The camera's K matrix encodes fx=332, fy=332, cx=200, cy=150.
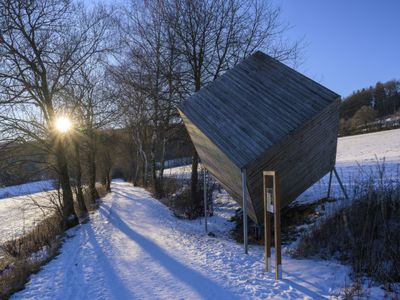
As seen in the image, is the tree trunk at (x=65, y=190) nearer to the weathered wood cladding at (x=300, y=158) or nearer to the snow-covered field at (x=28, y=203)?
the snow-covered field at (x=28, y=203)

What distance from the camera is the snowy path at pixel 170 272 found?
5148 millimetres

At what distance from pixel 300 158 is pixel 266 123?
4.63ft

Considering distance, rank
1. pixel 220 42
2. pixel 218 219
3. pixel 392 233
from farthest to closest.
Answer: pixel 220 42 < pixel 218 219 < pixel 392 233

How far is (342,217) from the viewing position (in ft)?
23.0

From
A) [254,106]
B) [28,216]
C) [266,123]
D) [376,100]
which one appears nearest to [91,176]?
[28,216]

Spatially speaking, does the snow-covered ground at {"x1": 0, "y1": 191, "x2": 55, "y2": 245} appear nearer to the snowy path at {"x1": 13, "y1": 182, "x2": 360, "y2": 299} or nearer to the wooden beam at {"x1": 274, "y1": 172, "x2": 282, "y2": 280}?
the snowy path at {"x1": 13, "y1": 182, "x2": 360, "y2": 299}

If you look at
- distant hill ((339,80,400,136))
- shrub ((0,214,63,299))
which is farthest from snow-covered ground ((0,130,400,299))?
distant hill ((339,80,400,136))

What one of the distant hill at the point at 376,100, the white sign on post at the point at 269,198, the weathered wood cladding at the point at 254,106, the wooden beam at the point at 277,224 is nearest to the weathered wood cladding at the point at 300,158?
the weathered wood cladding at the point at 254,106

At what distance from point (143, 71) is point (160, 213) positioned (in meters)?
6.50

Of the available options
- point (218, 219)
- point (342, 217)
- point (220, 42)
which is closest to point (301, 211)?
point (342, 217)

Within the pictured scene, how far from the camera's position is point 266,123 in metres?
7.41

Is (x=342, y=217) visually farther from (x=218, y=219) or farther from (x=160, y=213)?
(x=160, y=213)

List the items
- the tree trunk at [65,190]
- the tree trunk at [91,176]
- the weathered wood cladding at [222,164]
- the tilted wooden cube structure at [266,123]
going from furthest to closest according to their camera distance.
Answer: the tree trunk at [91,176] → the tree trunk at [65,190] → the weathered wood cladding at [222,164] → the tilted wooden cube structure at [266,123]

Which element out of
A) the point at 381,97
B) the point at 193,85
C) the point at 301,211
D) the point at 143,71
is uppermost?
the point at 381,97
